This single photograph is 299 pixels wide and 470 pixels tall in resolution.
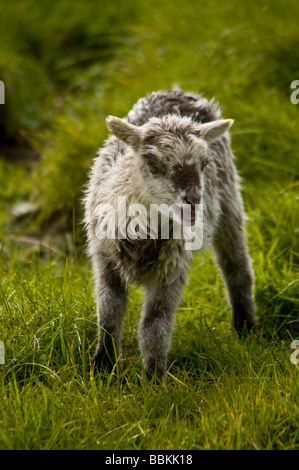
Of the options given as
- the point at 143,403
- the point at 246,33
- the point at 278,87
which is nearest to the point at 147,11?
the point at 246,33

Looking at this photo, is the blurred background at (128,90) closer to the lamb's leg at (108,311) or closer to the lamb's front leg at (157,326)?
the lamb's leg at (108,311)

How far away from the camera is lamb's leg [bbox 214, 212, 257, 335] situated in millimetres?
5109

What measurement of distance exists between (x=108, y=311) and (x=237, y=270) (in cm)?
127

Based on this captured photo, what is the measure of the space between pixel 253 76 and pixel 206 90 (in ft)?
1.71

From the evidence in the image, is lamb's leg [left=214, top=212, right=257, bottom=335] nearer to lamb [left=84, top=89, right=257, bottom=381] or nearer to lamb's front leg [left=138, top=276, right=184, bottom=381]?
lamb [left=84, top=89, right=257, bottom=381]

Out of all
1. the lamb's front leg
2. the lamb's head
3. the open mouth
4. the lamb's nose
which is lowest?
the lamb's front leg

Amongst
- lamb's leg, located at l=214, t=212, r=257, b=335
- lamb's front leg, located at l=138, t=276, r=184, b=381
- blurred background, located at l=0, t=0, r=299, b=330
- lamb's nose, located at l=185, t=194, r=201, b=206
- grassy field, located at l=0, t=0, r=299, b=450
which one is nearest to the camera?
grassy field, located at l=0, t=0, r=299, b=450

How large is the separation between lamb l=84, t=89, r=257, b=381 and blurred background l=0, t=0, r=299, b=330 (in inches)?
20.1

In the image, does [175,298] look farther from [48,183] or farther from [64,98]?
[64,98]

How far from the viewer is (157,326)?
4.13 meters

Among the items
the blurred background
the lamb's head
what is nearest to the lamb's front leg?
the lamb's head

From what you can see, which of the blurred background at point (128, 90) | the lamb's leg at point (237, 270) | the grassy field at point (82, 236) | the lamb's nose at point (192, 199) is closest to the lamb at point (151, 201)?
the lamb's nose at point (192, 199)

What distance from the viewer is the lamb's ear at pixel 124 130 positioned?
397 centimetres

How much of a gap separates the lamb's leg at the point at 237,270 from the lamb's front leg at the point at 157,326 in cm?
96
